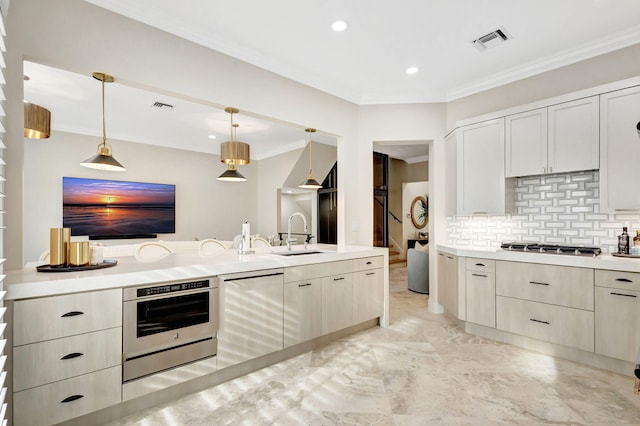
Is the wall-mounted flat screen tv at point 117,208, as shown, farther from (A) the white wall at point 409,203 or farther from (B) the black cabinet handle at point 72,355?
(A) the white wall at point 409,203

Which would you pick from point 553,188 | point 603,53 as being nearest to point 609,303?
point 553,188

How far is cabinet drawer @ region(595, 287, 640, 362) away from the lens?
244 cm

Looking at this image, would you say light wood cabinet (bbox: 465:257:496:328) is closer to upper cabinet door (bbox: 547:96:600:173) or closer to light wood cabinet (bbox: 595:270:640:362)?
light wood cabinet (bbox: 595:270:640:362)

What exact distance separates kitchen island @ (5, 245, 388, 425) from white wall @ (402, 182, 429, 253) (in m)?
6.10

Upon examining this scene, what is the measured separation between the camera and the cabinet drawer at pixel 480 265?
10.6ft

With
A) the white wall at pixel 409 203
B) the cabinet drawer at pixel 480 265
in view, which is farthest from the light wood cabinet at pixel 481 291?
the white wall at pixel 409 203

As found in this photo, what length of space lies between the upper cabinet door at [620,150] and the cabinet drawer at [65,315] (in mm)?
3817

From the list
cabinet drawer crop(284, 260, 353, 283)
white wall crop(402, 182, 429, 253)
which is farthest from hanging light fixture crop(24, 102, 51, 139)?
white wall crop(402, 182, 429, 253)

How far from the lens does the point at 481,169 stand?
364 centimetres

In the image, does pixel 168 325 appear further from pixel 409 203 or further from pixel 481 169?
pixel 409 203

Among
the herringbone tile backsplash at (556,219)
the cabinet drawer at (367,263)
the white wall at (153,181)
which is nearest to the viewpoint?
the herringbone tile backsplash at (556,219)

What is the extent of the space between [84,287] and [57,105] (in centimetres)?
418

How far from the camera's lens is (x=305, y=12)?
8.32ft

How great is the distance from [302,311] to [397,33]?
2.55 meters
